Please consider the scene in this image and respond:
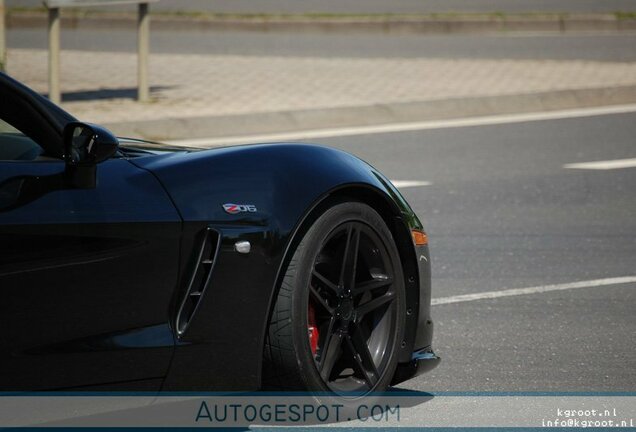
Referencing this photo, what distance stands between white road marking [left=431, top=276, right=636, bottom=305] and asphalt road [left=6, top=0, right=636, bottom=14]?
19243 mm

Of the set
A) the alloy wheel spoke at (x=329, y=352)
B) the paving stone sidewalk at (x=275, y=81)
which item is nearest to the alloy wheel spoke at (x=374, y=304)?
the alloy wheel spoke at (x=329, y=352)

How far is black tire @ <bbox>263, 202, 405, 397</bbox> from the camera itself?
3.97m

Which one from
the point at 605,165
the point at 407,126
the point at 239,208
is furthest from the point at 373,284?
the point at 407,126

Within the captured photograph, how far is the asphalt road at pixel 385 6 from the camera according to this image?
85.0 ft

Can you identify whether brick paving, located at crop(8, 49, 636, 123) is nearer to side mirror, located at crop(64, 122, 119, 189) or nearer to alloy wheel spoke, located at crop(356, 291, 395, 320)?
alloy wheel spoke, located at crop(356, 291, 395, 320)

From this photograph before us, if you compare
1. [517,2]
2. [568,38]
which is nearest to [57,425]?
Answer: [568,38]

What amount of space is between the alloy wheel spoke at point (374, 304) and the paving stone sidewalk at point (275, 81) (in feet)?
27.6

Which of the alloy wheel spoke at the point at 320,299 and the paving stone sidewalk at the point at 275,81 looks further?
the paving stone sidewalk at the point at 275,81

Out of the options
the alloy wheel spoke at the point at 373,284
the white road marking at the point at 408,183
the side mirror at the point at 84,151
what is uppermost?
the side mirror at the point at 84,151

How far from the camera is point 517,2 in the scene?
2762cm

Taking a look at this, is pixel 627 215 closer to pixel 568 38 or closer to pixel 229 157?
pixel 229 157

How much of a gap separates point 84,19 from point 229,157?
20.4 m

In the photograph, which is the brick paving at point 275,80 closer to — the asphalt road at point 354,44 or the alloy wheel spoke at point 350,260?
the asphalt road at point 354,44

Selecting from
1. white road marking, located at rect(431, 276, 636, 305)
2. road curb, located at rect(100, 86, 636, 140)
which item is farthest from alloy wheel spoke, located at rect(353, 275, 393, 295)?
road curb, located at rect(100, 86, 636, 140)
